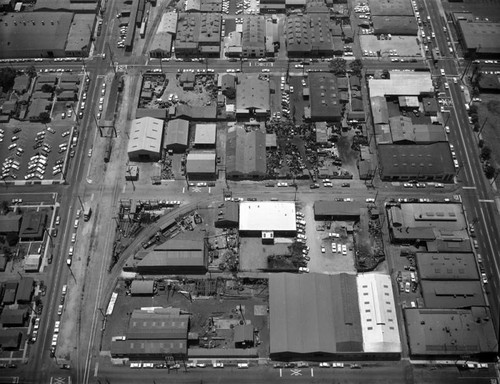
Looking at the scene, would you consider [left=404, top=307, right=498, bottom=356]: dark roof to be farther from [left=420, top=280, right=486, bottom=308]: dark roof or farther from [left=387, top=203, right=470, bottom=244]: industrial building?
[left=387, top=203, right=470, bottom=244]: industrial building

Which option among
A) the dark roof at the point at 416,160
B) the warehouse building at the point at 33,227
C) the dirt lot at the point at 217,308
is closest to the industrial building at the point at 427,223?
the dark roof at the point at 416,160

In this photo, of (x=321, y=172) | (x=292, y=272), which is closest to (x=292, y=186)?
(x=321, y=172)

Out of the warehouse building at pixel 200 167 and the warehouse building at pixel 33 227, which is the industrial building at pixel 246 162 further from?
the warehouse building at pixel 33 227

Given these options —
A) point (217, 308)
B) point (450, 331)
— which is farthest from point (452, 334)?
point (217, 308)

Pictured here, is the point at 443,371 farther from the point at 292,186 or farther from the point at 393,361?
the point at 292,186

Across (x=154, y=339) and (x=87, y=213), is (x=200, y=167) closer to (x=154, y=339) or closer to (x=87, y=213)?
(x=87, y=213)

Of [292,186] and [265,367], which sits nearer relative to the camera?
[265,367]

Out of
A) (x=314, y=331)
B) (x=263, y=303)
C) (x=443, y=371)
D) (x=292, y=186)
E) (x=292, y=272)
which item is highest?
(x=292, y=186)
